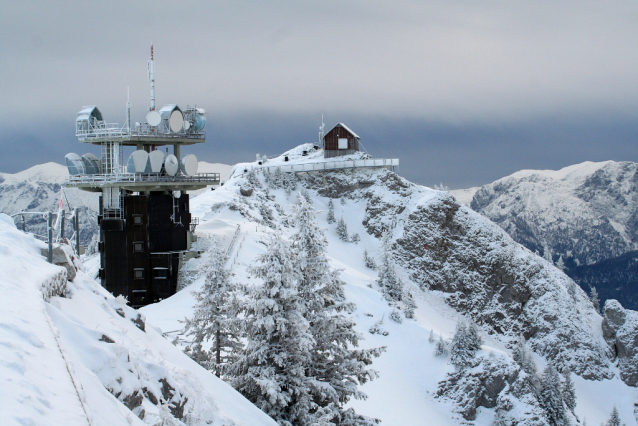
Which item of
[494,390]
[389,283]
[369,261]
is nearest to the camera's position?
[494,390]

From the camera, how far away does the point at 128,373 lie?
9.39 metres

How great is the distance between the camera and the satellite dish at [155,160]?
38062 mm

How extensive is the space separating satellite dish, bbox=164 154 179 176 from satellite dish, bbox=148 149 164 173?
1.38ft

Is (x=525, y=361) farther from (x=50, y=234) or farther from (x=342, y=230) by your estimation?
(x=50, y=234)

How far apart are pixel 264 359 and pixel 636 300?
215651 mm

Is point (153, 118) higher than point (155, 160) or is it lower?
higher

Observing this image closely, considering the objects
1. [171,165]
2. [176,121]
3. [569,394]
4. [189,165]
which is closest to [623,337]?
[569,394]

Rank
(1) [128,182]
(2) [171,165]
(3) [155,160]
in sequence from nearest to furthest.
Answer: (1) [128,182], (3) [155,160], (2) [171,165]

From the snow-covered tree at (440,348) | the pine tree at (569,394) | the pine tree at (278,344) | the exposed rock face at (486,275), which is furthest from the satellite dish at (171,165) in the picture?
the pine tree at (569,394)

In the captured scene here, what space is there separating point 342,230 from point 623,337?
34.4 m

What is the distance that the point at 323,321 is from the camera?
16.7 meters

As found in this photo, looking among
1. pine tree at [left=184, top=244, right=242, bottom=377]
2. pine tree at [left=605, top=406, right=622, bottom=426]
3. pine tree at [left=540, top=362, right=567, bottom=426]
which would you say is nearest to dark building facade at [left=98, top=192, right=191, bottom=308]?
pine tree at [left=184, top=244, right=242, bottom=377]

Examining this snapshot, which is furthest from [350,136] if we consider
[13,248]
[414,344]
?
[13,248]

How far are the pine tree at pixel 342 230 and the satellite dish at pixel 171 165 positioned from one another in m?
29.3
